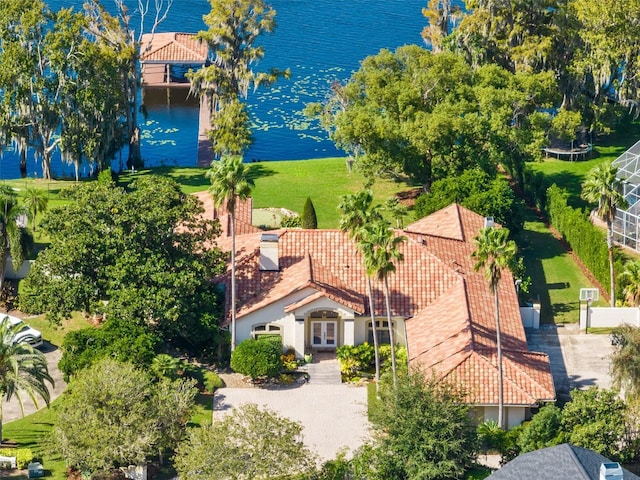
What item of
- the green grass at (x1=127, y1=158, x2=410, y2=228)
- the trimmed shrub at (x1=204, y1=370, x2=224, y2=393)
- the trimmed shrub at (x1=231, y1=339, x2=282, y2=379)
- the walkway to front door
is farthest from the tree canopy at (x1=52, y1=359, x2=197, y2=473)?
the green grass at (x1=127, y1=158, x2=410, y2=228)

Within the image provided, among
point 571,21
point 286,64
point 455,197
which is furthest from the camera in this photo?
point 286,64

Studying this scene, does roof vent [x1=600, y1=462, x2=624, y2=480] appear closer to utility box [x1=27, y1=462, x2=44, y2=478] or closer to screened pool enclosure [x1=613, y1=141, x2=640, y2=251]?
utility box [x1=27, y1=462, x2=44, y2=478]

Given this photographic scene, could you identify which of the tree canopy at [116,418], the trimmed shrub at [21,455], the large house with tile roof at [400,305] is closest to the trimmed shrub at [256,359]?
the large house with tile roof at [400,305]

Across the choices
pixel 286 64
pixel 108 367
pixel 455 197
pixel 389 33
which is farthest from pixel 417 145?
pixel 389 33

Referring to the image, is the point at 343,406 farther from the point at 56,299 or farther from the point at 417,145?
the point at 417,145

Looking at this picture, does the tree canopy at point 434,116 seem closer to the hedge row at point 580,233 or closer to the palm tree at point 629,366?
the hedge row at point 580,233
